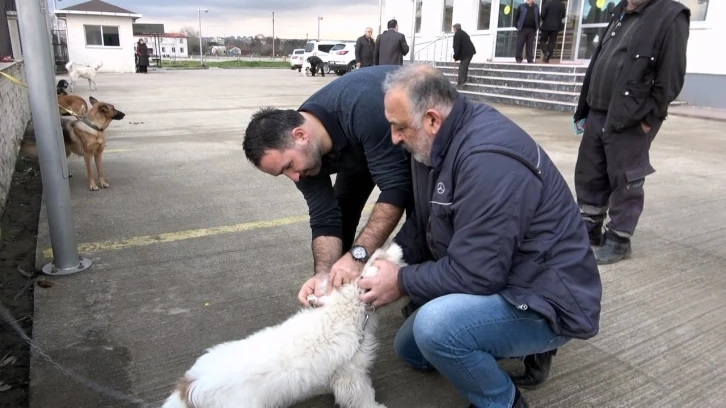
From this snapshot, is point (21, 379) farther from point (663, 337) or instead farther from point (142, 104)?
point (142, 104)

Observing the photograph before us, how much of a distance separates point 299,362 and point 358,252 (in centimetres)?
60

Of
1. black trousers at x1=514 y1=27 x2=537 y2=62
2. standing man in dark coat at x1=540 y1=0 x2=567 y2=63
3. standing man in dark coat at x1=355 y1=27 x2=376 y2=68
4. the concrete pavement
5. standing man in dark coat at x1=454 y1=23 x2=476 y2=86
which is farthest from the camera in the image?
standing man in dark coat at x1=355 y1=27 x2=376 y2=68

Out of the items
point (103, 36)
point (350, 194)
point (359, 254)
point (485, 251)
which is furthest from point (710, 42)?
point (103, 36)

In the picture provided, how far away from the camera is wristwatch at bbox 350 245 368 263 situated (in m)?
2.36

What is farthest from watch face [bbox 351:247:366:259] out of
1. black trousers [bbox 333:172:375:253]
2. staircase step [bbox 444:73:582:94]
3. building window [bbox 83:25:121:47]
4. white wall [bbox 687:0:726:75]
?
building window [bbox 83:25:121:47]

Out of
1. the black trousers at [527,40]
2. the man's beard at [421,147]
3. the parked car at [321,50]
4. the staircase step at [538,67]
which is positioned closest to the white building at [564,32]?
the black trousers at [527,40]

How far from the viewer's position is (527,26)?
14812 millimetres

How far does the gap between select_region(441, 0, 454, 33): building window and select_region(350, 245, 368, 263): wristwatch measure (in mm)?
20072

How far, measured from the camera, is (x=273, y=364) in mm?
1932

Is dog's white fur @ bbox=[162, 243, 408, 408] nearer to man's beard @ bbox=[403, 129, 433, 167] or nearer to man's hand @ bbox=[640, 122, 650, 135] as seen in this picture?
man's beard @ bbox=[403, 129, 433, 167]

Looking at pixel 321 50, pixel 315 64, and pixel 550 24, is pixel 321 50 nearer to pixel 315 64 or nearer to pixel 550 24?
pixel 315 64

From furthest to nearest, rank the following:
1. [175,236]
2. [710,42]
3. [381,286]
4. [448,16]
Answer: [448,16], [710,42], [175,236], [381,286]

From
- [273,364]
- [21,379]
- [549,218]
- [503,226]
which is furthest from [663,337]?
[21,379]

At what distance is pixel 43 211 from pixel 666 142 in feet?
28.9
